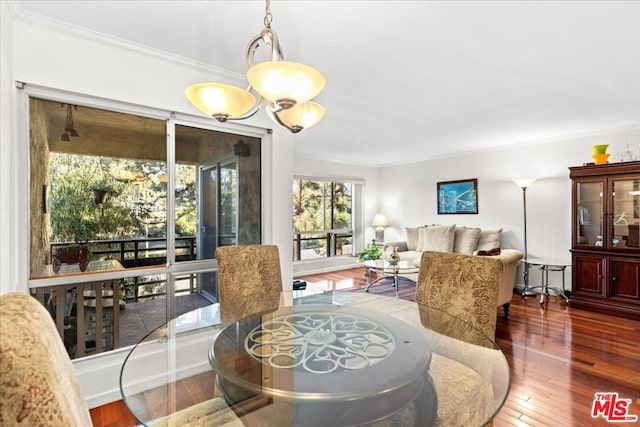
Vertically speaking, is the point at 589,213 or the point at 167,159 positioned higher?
the point at 167,159

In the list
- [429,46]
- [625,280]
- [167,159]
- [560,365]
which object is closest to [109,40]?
[167,159]

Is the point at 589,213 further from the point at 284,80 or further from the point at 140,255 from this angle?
the point at 140,255

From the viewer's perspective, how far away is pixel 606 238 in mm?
4035

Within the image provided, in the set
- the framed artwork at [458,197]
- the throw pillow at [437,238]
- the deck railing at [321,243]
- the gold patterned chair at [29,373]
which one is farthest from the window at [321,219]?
the gold patterned chair at [29,373]

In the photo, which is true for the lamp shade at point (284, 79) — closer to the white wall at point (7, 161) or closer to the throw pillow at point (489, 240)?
the white wall at point (7, 161)

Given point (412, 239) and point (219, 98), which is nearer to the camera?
point (219, 98)

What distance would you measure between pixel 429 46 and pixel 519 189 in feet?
13.2

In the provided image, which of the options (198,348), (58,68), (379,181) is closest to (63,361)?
(198,348)

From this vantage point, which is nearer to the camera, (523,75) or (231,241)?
(523,75)

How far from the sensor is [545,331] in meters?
3.35

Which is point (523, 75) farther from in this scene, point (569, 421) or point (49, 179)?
point (49, 179)

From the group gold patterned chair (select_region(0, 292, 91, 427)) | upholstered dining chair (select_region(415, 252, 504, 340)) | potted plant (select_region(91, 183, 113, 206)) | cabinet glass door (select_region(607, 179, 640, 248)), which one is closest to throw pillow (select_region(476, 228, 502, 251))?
cabinet glass door (select_region(607, 179, 640, 248))

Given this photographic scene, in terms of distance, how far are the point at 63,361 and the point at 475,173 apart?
6248 millimetres

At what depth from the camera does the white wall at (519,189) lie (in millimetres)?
4676
